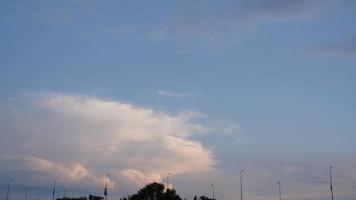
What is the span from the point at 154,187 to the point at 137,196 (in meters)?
8.18

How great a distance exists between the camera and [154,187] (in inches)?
6845

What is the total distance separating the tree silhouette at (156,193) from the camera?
564 feet

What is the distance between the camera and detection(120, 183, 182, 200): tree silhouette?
17188 cm

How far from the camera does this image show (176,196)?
17262cm

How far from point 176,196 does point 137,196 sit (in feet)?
47.9

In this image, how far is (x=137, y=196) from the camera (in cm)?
17775

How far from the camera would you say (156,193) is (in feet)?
567

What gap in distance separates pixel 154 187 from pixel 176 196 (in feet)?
26.7
